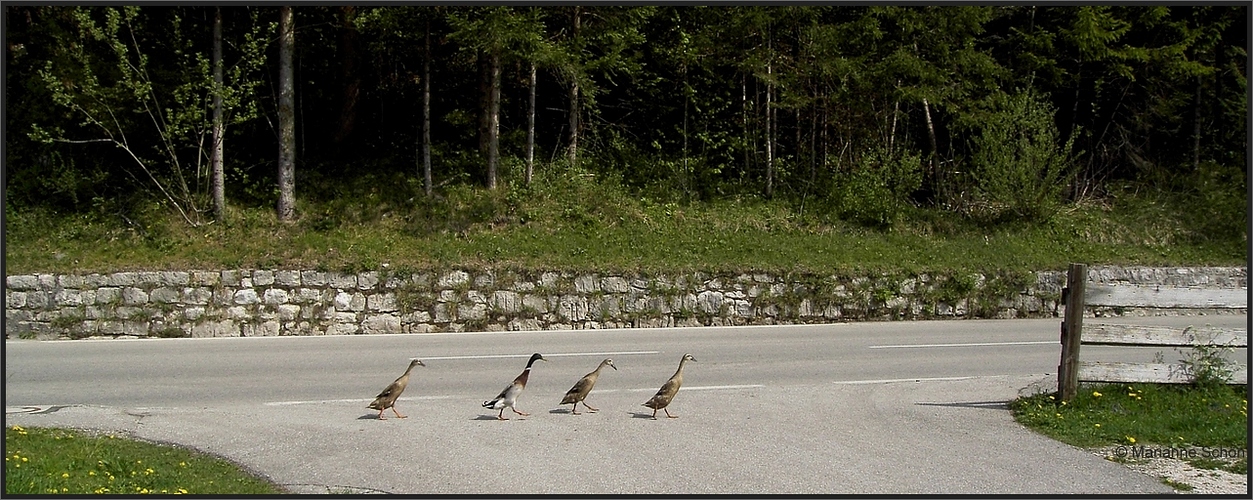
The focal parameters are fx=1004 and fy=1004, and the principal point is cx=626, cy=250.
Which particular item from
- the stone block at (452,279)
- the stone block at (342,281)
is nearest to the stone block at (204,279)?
the stone block at (342,281)

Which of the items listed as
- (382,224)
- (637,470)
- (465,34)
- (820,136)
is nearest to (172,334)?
(382,224)

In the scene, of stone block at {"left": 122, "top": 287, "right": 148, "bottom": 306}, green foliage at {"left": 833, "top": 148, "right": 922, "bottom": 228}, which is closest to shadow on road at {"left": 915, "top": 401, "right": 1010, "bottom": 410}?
stone block at {"left": 122, "top": 287, "right": 148, "bottom": 306}

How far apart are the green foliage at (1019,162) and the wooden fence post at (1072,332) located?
14.7 metres

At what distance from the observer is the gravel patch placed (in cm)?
716

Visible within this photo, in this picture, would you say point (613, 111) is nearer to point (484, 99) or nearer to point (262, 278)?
point (484, 99)

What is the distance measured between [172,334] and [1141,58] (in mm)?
24602

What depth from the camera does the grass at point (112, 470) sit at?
684cm

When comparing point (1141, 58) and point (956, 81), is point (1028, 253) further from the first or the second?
point (1141, 58)

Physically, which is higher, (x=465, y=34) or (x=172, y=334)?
(x=465, y=34)

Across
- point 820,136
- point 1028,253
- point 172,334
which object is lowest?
point 172,334

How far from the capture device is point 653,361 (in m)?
14.0

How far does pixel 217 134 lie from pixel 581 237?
306 inches

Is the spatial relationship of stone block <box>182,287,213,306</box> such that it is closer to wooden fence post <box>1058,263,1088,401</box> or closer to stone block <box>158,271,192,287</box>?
stone block <box>158,271,192,287</box>

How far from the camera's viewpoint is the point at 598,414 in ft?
32.6
